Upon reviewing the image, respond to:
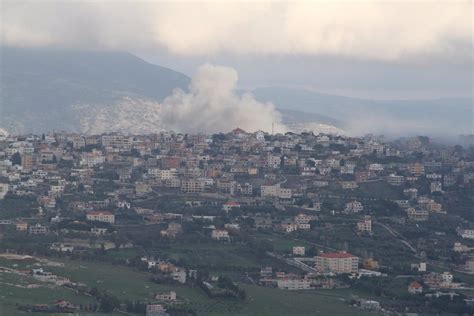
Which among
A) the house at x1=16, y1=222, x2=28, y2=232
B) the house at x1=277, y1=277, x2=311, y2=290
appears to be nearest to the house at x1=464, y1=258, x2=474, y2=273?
the house at x1=277, y1=277, x2=311, y2=290

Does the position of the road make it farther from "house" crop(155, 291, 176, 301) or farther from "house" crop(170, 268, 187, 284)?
"house" crop(155, 291, 176, 301)

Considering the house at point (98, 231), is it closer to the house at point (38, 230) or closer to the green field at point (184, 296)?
the house at point (38, 230)

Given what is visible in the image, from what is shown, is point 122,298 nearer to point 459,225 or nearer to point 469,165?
point 459,225

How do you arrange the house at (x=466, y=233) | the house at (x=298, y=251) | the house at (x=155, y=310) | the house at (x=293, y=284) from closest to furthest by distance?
the house at (x=155, y=310)
the house at (x=293, y=284)
the house at (x=298, y=251)
the house at (x=466, y=233)

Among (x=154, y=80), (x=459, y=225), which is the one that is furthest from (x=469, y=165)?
(x=154, y=80)

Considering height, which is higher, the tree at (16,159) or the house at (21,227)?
the tree at (16,159)

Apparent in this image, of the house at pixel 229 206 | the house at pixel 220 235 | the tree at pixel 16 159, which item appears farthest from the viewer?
the tree at pixel 16 159

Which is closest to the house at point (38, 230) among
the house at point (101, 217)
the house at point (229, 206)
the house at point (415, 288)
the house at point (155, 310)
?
the house at point (101, 217)

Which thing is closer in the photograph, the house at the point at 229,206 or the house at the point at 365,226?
the house at the point at 365,226
